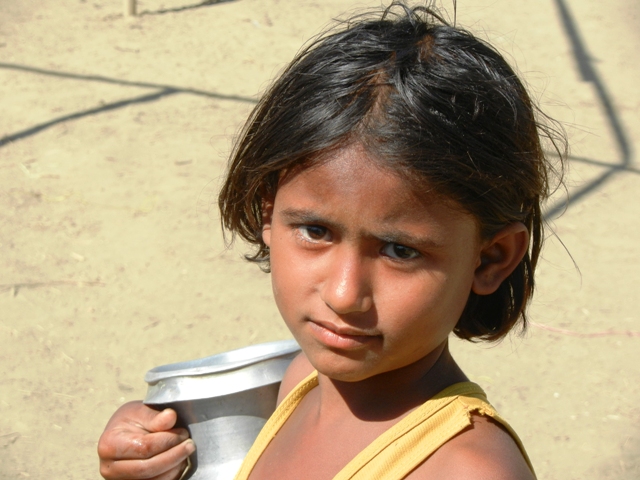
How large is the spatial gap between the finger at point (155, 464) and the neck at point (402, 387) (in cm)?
35

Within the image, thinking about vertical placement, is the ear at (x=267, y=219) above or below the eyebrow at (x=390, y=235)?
below

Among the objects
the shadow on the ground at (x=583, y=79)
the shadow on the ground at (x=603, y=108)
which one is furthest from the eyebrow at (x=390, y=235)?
the shadow on the ground at (x=583, y=79)

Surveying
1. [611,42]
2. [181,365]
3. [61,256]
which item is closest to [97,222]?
[61,256]

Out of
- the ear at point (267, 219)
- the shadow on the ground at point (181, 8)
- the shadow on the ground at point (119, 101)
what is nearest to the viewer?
the ear at point (267, 219)

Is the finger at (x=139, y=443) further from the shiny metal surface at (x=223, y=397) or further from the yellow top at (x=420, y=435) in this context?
the yellow top at (x=420, y=435)

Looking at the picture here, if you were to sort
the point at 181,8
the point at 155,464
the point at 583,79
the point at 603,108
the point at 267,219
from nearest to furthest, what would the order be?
1. the point at 267,219
2. the point at 155,464
3. the point at 603,108
4. the point at 583,79
5. the point at 181,8

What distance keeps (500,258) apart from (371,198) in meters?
0.27

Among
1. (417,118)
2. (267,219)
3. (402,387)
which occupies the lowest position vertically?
(402,387)

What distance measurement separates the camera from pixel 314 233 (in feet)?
3.69

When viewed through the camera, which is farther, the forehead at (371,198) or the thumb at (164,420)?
the thumb at (164,420)

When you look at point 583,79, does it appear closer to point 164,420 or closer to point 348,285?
point 164,420

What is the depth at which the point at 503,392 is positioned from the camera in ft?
8.63

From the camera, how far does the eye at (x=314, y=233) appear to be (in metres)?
1.11

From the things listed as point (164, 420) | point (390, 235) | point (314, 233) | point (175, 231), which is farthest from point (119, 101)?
point (390, 235)
